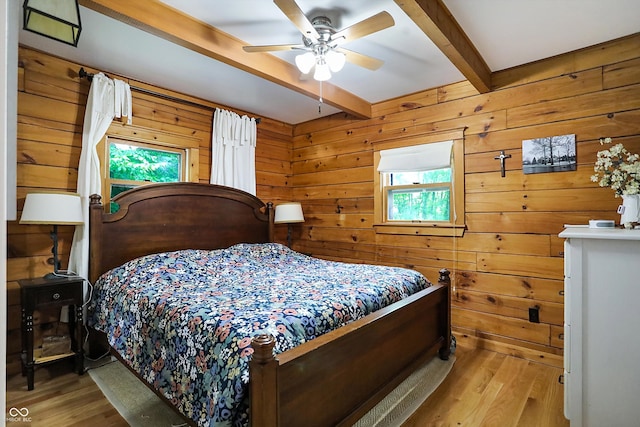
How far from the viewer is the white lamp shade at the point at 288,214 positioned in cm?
391

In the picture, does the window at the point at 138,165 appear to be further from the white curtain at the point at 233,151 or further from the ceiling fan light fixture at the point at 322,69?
the ceiling fan light fixture at the point at 322,69

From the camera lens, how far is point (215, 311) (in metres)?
1.60

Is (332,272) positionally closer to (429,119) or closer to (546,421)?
(546,421)

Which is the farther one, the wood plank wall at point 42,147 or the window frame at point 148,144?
the window frame at point 148,144

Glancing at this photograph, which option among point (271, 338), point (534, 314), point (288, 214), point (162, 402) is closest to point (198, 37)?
point (271, 338)

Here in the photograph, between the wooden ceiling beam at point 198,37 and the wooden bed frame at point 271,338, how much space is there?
135 centimetres

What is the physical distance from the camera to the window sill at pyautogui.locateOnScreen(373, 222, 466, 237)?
3117 mm

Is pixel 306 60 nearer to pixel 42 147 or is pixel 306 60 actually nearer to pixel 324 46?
pixel 324 46

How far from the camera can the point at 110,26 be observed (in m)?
2.23

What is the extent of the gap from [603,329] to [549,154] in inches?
59.8

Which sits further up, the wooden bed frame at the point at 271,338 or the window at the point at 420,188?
the window at the point at 420,188

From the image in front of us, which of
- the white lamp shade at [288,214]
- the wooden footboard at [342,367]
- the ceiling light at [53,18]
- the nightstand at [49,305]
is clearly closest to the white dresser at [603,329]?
the wooden footboard at [342,367]

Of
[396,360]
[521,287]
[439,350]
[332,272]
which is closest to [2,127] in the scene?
[396,360]

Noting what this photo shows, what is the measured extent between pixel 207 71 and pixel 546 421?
11.5 feet
